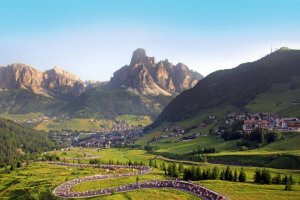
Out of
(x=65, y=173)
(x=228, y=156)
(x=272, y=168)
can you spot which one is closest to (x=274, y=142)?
(x=228, y=156)

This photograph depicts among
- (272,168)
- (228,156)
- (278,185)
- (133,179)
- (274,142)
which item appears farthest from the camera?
(274,142)

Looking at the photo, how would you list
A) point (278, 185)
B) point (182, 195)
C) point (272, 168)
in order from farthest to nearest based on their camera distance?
point (272, 168), point (278, 185), point (182, 195)

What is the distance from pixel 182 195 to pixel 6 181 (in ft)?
283

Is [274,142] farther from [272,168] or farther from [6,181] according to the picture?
[6,181]

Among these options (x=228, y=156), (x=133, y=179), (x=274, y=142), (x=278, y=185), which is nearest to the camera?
(x=278, y=185)

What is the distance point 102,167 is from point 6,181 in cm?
4233

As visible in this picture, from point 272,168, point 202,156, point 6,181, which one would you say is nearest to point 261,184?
point 272,168

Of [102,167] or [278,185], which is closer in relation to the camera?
[278,185]

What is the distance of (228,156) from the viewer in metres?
167

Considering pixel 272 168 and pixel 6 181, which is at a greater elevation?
pixel 272 168

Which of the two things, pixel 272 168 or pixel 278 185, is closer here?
pixel 278 185

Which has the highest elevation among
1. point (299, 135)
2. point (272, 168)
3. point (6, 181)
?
point (299, 135)

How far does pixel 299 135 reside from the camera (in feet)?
567

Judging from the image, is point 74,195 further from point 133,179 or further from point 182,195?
point 182,195
